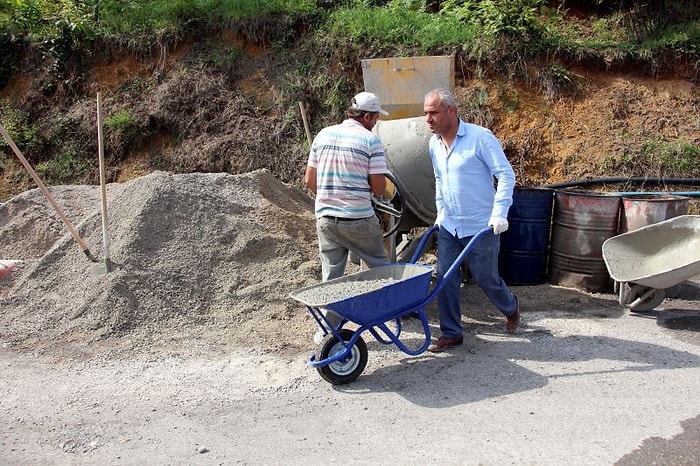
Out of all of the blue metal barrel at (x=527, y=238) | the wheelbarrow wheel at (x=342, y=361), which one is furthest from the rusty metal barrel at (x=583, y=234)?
the wheelbarrow wheel at (x=342, y=361)

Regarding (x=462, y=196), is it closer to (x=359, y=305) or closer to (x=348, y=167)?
(x=348, y=167)

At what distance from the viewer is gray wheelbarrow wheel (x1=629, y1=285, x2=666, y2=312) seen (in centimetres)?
604

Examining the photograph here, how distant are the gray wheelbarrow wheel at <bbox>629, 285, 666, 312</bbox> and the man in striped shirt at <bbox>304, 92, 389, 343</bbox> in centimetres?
261

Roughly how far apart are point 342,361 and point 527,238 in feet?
10.3

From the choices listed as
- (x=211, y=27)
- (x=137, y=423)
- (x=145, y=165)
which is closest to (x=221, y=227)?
(x=137, y=423)

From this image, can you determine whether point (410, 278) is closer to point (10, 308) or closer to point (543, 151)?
point (10, 308)

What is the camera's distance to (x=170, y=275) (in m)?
6.16

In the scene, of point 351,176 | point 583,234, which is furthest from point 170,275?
point 583,234

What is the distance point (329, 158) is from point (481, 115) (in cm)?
558

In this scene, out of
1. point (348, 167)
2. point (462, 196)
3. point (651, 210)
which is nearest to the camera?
point (348, 167)

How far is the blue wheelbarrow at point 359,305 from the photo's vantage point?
4.33m

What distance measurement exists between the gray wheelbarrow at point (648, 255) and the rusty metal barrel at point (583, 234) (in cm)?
39

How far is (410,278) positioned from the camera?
4.40 meters

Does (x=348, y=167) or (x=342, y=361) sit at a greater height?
(x=348, y=167)
